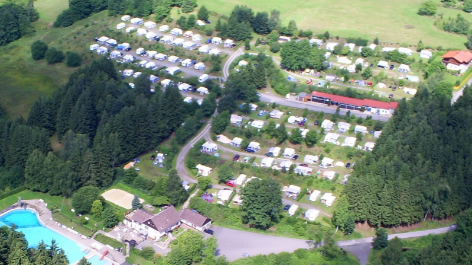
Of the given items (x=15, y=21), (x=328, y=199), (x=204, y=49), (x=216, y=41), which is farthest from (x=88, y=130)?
(x=15, y=21)

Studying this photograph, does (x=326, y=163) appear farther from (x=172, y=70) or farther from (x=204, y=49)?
(x=204, y=49)

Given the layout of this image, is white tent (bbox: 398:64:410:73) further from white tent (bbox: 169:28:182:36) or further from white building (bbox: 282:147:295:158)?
white tent (bbox: 169:28:182:36)

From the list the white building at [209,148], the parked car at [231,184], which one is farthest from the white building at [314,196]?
the white building at [209,148]

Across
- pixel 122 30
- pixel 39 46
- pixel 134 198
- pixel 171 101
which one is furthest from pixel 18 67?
pixel 134 198

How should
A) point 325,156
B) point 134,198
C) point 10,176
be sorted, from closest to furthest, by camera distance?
point 134,198
point 10,176
point 325,156

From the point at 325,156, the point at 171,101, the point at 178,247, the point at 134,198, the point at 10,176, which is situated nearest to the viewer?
the point at 178,247

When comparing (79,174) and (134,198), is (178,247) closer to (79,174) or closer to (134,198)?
(134,198)

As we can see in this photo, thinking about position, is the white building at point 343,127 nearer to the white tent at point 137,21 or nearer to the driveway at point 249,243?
the driveway at point 249,243
